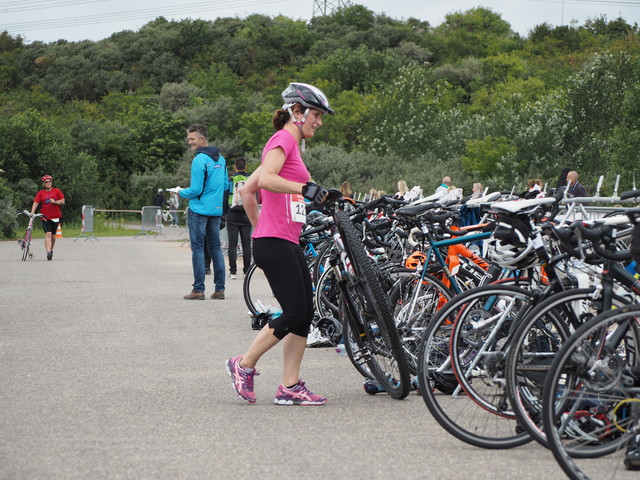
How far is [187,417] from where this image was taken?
6.07 meters

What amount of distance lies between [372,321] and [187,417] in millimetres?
1333

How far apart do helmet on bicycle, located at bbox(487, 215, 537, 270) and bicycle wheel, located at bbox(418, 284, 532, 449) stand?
0.18 meters

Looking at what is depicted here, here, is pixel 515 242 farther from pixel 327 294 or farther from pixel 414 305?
pixel 327 294

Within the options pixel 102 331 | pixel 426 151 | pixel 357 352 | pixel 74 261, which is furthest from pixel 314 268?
pixel 426 151

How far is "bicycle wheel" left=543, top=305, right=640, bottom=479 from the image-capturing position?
439 cm

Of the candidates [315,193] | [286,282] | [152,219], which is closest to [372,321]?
[286,282]

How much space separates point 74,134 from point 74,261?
45495 millimetres

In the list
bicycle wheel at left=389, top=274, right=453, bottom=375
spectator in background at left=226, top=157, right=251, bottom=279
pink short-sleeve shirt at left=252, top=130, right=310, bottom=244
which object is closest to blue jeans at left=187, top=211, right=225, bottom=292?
spectator in background at left=226, top=157, right=251, bottom=279

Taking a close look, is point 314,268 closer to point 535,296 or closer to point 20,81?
point 535,296

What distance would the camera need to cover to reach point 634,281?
15.5 ft

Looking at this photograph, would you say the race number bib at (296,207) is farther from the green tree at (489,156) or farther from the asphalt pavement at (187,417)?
the green tree at (489,156)

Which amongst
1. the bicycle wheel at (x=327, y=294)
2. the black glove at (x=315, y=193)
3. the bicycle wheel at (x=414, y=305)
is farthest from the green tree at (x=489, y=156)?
the black glove at (x=315, y=193)

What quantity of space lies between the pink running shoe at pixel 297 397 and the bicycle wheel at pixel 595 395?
211 centimetres

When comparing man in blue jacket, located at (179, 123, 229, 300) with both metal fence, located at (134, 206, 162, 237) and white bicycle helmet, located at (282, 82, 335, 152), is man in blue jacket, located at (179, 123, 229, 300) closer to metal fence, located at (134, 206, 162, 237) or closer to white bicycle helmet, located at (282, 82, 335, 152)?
white bicycle helmet, located at (282, 82, 335, 152)
